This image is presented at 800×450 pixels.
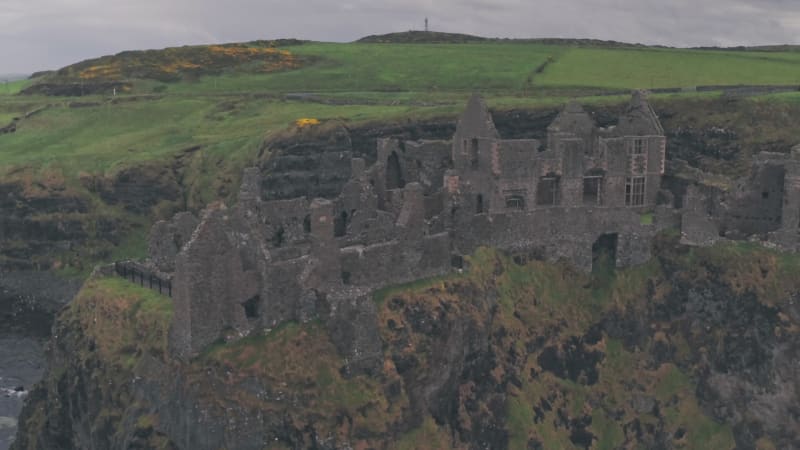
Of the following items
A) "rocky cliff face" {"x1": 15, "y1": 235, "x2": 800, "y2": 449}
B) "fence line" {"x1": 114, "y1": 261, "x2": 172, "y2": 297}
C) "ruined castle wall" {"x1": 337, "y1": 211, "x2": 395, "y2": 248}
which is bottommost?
"rocky cliff face" {"x1": 15, "y1": 235, "x2": 800, "y2": 449}

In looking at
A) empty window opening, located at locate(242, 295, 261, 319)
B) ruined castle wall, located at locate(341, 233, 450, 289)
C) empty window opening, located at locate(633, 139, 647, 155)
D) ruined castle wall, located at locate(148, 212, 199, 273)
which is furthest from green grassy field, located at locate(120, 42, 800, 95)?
empty window opening, located at locate(242, 295, 261, 319)

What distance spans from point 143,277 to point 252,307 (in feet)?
38.4

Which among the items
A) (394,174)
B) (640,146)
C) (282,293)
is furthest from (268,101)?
(282,293)

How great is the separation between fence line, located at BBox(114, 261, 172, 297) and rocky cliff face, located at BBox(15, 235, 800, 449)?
126 cm

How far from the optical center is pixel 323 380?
1864 inches

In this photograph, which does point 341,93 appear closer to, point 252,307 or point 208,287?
point 252,307

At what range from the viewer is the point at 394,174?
69562mm

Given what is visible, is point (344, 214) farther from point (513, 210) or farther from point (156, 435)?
point (156, 435)

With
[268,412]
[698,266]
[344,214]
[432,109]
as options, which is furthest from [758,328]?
[432,109]

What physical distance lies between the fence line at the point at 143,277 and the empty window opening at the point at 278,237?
739 cm

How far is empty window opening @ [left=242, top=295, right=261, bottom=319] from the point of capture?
49.3 meters

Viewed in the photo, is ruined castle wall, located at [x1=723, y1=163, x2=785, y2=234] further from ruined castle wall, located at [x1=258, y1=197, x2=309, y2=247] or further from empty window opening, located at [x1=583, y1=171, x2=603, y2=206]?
ruined castle wall, located at [x1=258, y1=197, x2=309, y2=247]

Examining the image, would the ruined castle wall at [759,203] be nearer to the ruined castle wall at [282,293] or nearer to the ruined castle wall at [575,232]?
the ruined castle wall at [575,232]

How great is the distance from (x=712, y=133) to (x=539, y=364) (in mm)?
40858
